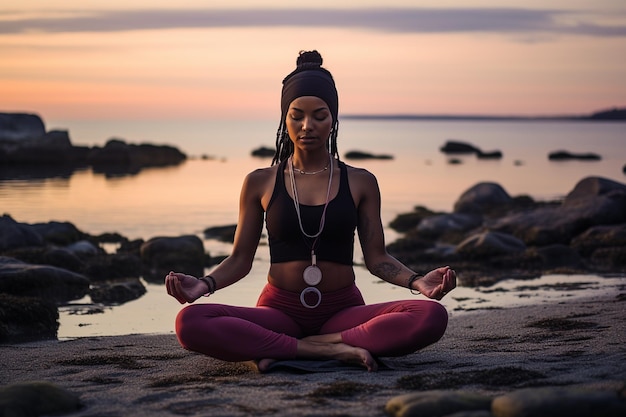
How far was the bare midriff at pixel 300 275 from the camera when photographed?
303 inches

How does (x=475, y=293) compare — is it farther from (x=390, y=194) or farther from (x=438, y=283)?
(x=390, y=194)

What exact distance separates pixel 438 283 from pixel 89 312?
5617 mm

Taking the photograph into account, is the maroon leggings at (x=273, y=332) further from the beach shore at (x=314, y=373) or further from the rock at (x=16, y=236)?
the rock at (x=16, y=236)

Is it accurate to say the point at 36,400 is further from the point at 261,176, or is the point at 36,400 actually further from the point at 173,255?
the point at 173,255

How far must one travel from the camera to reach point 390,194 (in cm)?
3148

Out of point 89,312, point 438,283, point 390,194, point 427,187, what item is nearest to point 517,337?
point 438,283

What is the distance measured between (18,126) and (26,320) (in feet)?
123

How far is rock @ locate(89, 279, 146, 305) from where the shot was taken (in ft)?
41.1

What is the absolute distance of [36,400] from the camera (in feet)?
19.8

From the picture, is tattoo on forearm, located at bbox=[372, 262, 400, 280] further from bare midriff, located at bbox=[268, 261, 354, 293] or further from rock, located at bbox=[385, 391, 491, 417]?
rock, located at bbox=[385, 391, 491, 417]

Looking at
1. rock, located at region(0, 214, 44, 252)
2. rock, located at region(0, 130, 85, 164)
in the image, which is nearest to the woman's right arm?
rock, located at region(0, 214, 44, 252)

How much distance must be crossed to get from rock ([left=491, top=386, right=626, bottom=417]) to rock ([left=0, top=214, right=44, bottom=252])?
12.2 m

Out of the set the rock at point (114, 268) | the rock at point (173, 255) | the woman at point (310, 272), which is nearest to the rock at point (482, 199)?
the rock at point (173, 255)

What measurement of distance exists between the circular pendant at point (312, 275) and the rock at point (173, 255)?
788cm
